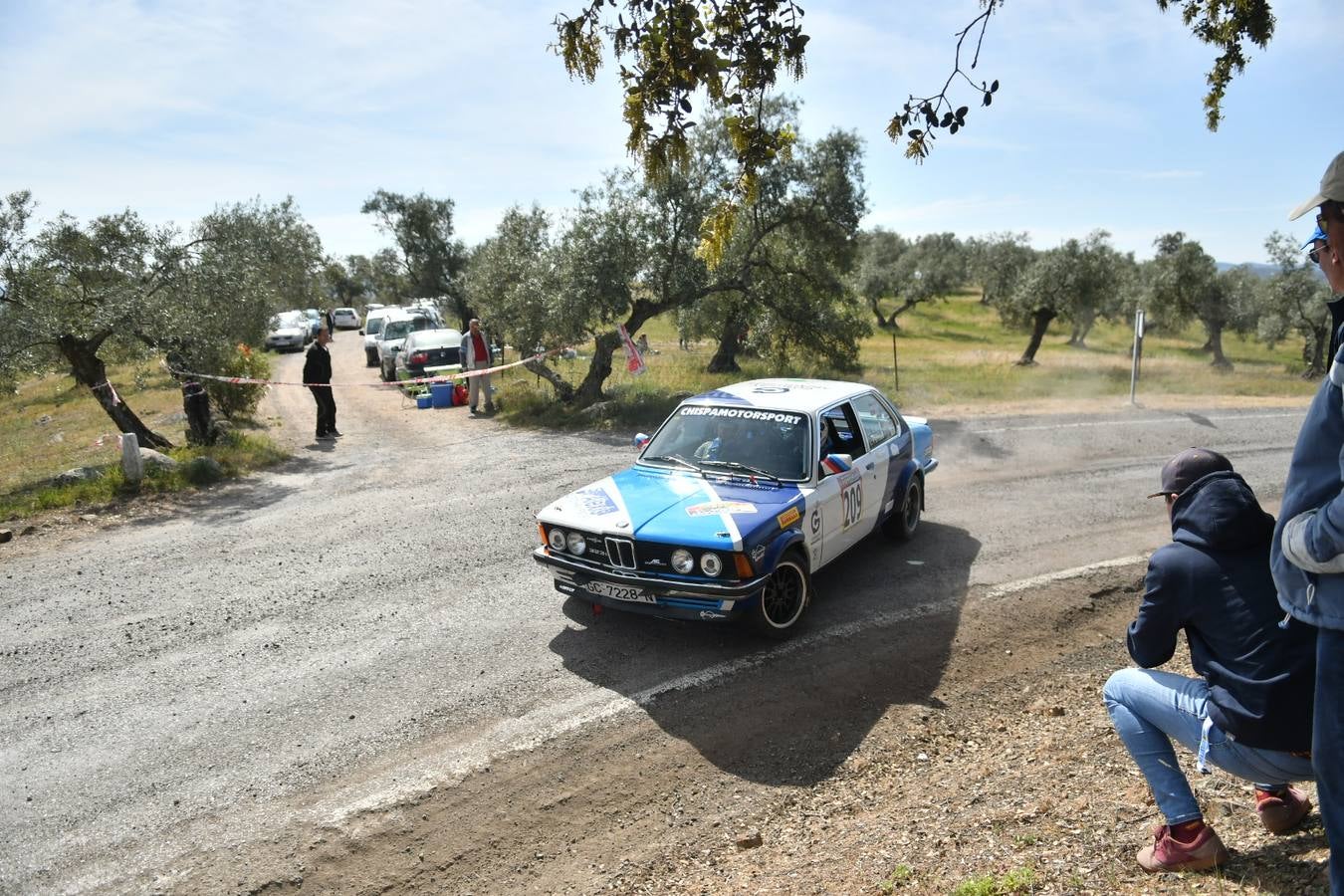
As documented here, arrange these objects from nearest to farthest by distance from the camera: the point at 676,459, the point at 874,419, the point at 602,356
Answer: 1. the point at 676,459
2. the point at 874,419
3. the point at 602,356

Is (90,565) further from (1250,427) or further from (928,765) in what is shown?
(1250,427)

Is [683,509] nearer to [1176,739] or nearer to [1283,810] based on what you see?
[1176,739]

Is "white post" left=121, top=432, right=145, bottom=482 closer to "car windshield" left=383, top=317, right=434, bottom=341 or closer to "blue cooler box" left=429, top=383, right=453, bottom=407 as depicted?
"blue cooler box" left=429, top=383, right=453, bottom=407

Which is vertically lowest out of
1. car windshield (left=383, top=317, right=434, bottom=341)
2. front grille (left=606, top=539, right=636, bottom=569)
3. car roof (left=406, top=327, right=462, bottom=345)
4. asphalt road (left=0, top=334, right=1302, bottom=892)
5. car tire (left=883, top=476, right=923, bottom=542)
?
asphalt road (left=0, top=334, right=1302, bottom=892)

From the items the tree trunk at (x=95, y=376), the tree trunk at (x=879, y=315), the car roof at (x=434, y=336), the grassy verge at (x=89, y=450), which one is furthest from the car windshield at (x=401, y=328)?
the tree trunk at (x=879, y=315)

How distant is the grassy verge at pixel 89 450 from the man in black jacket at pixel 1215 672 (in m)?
11.6

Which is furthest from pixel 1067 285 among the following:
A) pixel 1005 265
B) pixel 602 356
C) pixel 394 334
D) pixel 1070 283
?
pixel 394 334

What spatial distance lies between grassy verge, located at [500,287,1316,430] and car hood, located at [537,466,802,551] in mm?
9069

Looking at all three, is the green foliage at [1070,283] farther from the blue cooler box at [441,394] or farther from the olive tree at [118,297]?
the olive tree at [118,297]

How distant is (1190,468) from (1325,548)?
1.03 meters

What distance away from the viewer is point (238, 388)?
15.6 m

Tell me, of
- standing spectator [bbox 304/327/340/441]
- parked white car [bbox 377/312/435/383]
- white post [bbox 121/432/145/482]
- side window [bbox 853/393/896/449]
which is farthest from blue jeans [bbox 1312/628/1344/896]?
parked white car [bbox 377/312/435/383]

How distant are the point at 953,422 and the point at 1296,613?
1401cm

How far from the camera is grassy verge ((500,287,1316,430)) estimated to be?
17328 mm
